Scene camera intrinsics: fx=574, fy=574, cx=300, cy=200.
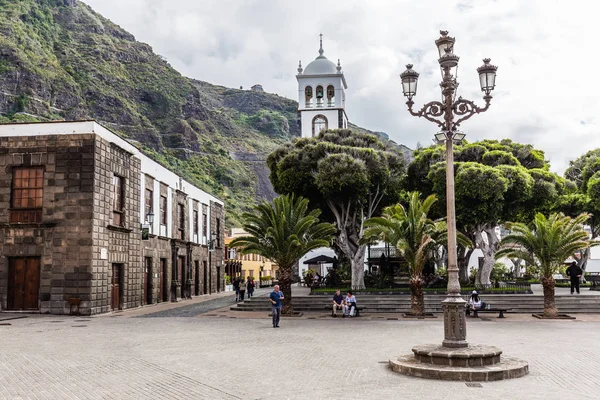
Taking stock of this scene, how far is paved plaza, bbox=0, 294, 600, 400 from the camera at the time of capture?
29.1ft

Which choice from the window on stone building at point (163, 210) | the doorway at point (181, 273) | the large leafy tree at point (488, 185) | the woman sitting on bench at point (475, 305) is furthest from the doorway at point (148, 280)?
the woman sitting on bench at point (475, 305)

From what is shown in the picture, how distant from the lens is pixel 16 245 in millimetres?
23203

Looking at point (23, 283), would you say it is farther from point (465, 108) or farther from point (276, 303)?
point (465, 108)

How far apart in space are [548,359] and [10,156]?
21.4 meters

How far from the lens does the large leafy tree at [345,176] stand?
29.6m

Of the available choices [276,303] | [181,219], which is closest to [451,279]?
[276,303]

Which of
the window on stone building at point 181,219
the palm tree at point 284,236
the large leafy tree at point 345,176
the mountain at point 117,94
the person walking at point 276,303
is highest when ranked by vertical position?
the mountain at point 117,94

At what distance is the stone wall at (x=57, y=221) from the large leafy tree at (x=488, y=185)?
17.0m

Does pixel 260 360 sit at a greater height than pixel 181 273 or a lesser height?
lesser

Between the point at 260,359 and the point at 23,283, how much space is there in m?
15.4

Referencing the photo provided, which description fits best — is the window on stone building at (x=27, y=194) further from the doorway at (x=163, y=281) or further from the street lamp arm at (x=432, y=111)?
the street lamp arm at (x=432, y=111)

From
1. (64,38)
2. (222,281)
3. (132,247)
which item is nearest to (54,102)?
(64,38)

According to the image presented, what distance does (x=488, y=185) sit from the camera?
27172 millimetres

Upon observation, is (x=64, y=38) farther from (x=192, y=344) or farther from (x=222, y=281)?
(x=192, y=344)
